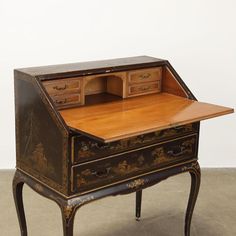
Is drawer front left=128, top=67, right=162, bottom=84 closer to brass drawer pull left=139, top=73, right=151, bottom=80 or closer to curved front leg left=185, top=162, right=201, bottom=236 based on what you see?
brass drawer pull left=139, top=73, right=151, bottom=80

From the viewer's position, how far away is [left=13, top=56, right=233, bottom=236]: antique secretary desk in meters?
2.56

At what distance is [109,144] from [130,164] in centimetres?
19

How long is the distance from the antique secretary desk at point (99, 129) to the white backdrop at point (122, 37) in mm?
1136

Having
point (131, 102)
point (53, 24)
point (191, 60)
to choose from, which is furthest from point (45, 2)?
point (131, 102)

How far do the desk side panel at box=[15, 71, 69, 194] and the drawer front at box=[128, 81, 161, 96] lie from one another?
24.4 inches

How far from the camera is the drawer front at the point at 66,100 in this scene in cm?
278

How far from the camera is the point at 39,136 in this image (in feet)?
8.80

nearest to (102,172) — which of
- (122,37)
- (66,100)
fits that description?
(66,100)

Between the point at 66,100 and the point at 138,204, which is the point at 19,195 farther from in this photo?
the point at 138,204

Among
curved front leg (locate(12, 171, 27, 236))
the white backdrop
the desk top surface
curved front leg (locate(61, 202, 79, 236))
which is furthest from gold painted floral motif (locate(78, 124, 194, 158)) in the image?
the white backdrop

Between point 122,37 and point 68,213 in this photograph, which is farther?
point 122,37

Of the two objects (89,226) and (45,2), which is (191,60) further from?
(89,226)

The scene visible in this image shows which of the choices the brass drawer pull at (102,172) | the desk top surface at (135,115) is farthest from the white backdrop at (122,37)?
the brass drawer pull at (102,172)

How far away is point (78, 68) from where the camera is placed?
2.87 m
